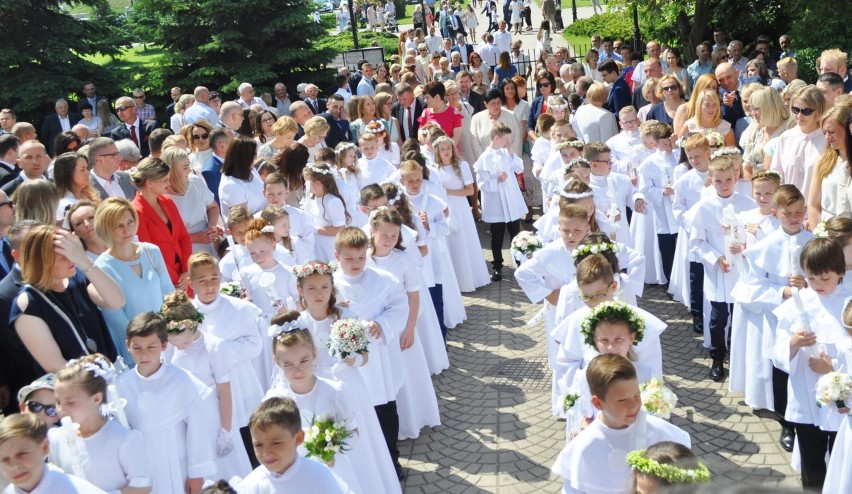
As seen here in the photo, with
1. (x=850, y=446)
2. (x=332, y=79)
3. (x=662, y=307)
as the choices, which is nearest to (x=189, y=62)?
(x=332, y=79)

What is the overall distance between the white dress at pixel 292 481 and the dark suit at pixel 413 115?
10308 millimetres

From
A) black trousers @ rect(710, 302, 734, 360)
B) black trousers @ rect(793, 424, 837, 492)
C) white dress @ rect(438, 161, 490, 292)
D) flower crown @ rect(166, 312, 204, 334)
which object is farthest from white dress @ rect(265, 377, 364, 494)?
white dress @ rect(438, 161, 490, 292)

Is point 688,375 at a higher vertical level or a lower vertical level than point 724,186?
lower

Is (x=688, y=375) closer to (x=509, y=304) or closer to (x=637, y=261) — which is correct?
(x=637, y=261)

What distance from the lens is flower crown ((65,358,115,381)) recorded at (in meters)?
5.25

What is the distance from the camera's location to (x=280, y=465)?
15.7ft

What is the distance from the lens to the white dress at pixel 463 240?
1139cm

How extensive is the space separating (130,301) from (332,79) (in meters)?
16.0

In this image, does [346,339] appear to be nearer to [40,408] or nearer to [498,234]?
[40,408]

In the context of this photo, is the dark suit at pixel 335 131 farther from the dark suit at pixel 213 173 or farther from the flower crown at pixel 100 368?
the flower crown at pixel 100 368

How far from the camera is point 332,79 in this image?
22109mm

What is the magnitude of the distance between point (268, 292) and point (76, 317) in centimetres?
184

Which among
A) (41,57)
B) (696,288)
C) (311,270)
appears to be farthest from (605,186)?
(41,57)

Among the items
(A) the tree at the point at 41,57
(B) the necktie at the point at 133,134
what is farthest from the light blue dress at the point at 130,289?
(A) the tree at the point at 41,57
